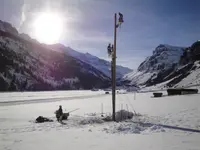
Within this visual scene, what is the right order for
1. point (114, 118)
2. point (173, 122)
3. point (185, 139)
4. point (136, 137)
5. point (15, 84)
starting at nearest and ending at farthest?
point (185, 139), point (136, 137), point (173, 122), point (114, 118), point (15, 84)

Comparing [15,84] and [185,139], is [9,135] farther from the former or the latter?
[15,84]

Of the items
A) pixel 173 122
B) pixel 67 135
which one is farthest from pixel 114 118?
pixel 67 135

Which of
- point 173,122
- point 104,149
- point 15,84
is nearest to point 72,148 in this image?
point 104,149

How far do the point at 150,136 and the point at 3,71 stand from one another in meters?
203

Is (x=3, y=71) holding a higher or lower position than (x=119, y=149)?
higher

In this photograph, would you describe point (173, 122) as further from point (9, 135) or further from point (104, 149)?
point (9, 135)

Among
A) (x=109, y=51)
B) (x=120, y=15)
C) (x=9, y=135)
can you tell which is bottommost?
(x=9, y=135)

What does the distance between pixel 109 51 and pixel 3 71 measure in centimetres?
19534

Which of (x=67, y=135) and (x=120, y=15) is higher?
(x=120, y=15)

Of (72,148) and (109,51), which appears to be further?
(109,51)

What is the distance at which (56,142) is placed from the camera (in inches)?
460

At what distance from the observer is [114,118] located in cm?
1898

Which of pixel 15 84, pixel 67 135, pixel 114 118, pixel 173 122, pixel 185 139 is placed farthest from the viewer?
pixel 15 84

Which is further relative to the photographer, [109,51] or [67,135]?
[109,51]
